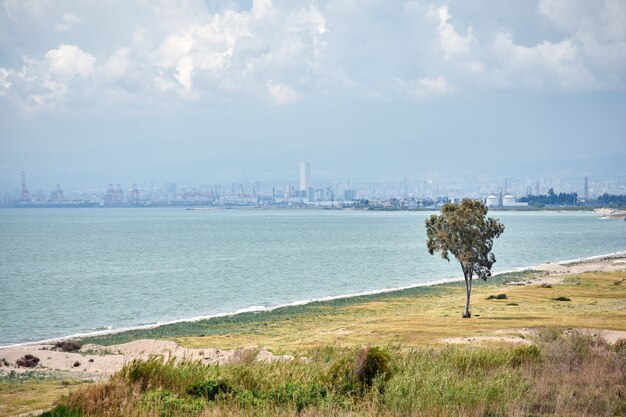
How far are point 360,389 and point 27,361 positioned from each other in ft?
76.2

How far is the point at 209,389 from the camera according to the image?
57.1ft

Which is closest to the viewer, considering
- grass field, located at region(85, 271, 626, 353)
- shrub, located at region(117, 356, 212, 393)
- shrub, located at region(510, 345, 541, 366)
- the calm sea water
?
shrub, located at region(117, 356, 212, 393)

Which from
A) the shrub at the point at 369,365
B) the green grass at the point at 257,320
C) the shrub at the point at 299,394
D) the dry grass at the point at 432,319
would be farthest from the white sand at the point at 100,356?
the shrub at the point at 299,394

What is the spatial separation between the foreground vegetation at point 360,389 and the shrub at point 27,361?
63.6ft

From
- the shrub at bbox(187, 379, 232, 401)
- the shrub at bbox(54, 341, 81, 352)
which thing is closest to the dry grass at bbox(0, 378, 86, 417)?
the shrub at bbox(187, 379, 232, 401)

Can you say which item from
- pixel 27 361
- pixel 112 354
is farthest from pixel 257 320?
pixel 27 361

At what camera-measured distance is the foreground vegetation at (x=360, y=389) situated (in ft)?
52.0

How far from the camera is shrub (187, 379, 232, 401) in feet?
56.9

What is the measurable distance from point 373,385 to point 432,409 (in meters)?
2.39

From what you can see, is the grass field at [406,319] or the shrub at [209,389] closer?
the shrub at [209,389]

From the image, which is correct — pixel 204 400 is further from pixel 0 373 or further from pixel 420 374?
pixel 0 373

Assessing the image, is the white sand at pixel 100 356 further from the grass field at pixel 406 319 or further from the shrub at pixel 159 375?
the shrub at pixel 159 375

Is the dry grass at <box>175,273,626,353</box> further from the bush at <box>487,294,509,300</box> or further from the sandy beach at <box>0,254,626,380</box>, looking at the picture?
the sandy beach at <box>0,254,626,380</box>

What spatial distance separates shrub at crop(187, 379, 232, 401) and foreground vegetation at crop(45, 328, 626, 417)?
2cm
